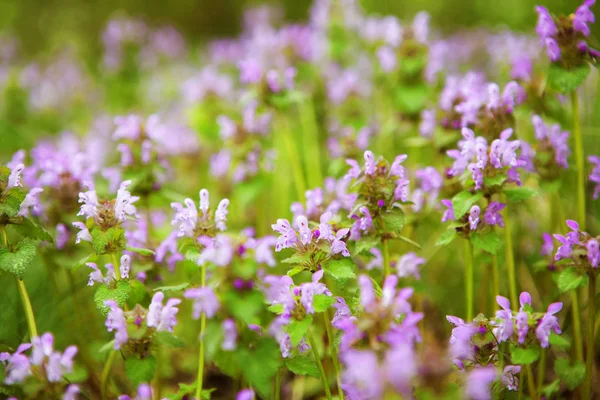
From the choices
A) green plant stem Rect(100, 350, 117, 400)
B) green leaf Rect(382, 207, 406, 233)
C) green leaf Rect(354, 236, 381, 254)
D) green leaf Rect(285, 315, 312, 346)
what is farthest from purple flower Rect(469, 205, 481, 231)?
green plant stem Rect(100, 350, 117, 400)

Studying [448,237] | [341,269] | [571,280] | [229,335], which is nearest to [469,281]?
[448,237]

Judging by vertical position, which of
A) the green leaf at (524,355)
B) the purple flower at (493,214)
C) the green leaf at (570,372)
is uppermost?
the purple flower at (493,214)

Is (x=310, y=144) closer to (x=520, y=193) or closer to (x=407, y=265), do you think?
(x=407, y=265)

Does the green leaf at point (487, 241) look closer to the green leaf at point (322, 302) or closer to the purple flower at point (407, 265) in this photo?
the purple flower at point (407, 265)

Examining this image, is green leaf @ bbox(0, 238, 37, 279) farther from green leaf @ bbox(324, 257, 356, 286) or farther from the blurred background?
the blurred background

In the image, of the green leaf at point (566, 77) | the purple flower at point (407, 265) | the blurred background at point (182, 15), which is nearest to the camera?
the green leaf at point (566, 77)

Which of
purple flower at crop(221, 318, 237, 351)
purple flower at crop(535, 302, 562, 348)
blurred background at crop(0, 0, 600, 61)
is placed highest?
blurred background at crop(0, 0, 600, 61)

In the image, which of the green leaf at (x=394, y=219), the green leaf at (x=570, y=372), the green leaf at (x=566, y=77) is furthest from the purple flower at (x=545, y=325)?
the green leaf at (x=566, y=77)
